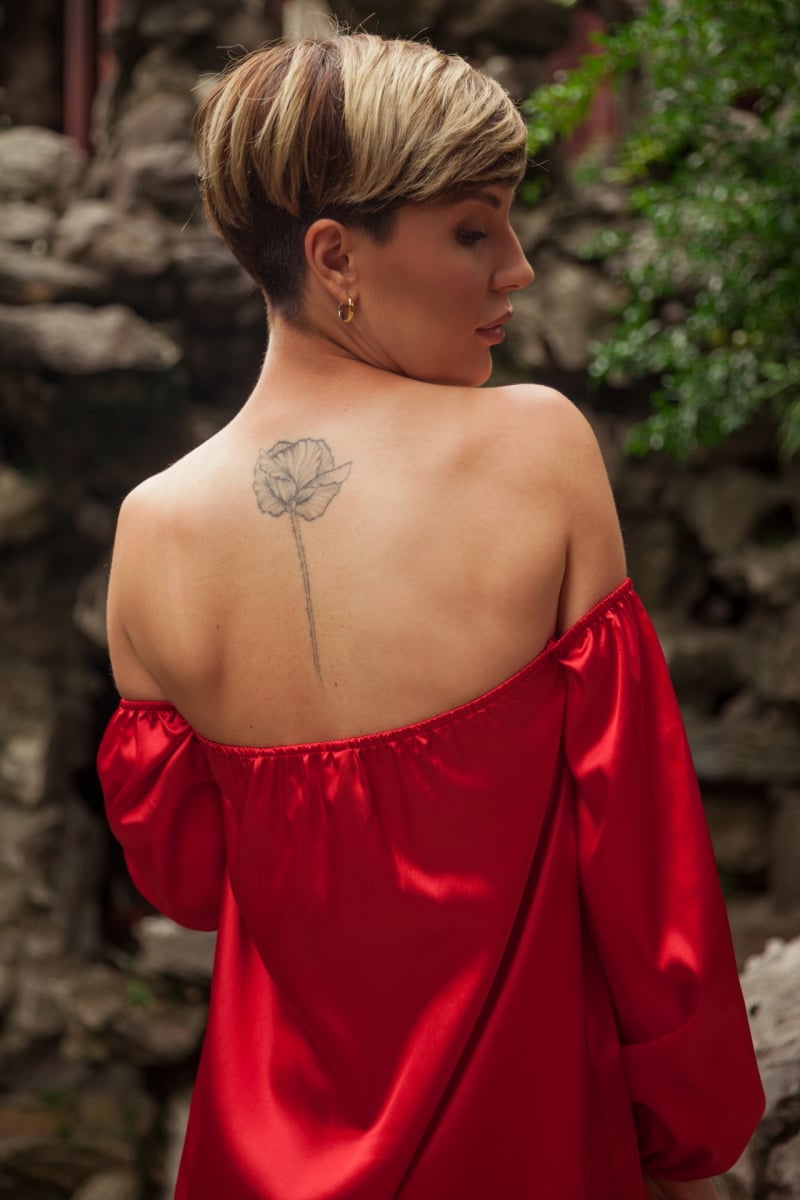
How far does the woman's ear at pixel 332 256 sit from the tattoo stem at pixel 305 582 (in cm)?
21

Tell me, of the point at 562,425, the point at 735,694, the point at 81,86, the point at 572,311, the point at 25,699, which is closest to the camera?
the point at 562,425

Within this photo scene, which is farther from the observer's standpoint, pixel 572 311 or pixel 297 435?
pixel 572 311

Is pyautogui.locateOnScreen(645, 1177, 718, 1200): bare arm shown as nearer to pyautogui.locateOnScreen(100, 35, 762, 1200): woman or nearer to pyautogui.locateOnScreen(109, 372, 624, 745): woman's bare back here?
pyautogui.locateOnScreen(100, 35, 762, 1200): woman

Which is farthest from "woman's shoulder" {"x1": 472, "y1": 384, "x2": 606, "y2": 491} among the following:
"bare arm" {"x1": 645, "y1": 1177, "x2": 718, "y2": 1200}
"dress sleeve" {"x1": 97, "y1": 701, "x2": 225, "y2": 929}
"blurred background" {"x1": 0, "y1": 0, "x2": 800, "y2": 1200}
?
"blurred background" {"x1": 0, "y1": 0, "x2": 800, "y2": 1200}

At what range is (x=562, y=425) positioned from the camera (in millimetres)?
1126

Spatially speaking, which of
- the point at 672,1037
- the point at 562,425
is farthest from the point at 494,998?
the point at 562,425

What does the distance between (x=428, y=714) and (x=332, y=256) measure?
0.43m

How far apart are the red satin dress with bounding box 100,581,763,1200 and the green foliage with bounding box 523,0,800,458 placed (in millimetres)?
1733

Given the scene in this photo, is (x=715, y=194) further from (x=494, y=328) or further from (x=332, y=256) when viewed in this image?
(x=332, y=256)

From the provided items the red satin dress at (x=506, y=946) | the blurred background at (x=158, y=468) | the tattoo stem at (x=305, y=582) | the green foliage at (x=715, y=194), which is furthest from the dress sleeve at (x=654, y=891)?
the blurred background at (x=158, y=468)

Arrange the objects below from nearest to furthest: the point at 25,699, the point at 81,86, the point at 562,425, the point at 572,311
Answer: the point at 562,425
the point at 572,311
the point at 25,699
the point at 81,86

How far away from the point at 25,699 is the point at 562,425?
5.66 meters

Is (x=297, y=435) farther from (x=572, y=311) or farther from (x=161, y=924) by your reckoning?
(x=161, y=924)

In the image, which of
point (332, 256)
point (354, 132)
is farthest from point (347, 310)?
point (354, 132)
